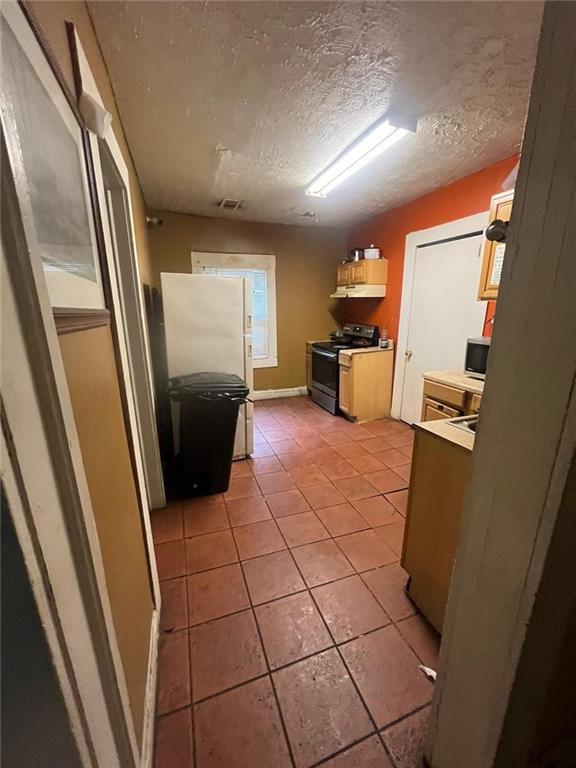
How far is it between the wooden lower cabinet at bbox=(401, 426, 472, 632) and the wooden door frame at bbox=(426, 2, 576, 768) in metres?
0.46

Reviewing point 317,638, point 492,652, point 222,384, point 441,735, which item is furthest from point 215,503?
point 492,652

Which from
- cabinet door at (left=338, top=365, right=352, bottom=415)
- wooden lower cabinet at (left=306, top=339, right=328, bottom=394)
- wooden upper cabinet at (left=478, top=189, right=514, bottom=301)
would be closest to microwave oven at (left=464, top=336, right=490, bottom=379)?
wooden upper cabinet at (left=478, top=189, right=514, bottom=301)

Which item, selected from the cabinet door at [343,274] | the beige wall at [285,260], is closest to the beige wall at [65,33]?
the beige wall at [285,260]

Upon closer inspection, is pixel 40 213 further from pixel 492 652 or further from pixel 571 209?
pixel 492 652

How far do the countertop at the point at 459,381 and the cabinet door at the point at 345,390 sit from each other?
3.79 feet

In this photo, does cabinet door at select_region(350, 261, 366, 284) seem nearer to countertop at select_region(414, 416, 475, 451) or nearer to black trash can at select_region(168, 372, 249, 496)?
black trash can at select_region(168, 372, 249, 496)

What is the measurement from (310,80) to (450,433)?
5.91ft

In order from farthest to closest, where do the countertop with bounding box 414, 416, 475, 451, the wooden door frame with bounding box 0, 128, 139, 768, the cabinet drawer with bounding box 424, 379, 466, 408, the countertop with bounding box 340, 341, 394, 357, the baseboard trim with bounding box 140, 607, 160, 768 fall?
the countertop with bounding box 340, 341, 394, 357 → the cabinet drawer with bounding box 424, 379, 466, 408 → the countertop with bounding box 414, 416, 475, 451 → the baseboard trim with bounding box 140, 607, 160, 768 → the wooden door frame with bounding box 0, 128, 139, 768

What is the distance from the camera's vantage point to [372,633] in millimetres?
1350

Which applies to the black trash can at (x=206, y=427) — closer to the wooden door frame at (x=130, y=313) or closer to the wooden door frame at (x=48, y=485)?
the wooden door frame at (x=130, y=313)

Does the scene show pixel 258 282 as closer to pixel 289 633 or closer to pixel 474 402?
pixel 474 402

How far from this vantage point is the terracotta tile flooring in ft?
3.35

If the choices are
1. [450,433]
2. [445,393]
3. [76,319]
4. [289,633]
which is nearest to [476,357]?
[445,393]

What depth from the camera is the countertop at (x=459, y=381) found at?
2.20 m
